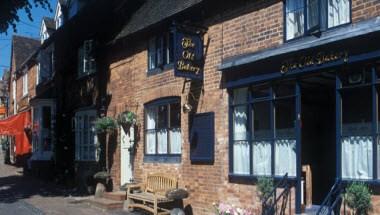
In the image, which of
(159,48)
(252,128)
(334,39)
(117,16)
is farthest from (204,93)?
(117,16)

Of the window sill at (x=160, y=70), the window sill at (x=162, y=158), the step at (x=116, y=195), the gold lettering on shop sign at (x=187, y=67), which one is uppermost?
the window sill at (x=160, y=70)

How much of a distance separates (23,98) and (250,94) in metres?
25.3

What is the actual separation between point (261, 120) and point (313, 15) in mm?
2402

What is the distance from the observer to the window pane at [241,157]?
36.8 feet

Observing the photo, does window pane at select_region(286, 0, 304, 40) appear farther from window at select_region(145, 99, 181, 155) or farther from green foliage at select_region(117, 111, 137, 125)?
green foliage at select_region(117, 111, 137, 125)

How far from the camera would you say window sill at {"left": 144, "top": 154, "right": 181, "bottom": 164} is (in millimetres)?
13760

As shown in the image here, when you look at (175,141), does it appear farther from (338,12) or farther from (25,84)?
(25,84)

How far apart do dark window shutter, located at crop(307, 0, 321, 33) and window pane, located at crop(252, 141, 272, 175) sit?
244 cm

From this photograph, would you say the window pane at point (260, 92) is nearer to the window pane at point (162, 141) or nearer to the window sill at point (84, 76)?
the window pane at point (162, 141)

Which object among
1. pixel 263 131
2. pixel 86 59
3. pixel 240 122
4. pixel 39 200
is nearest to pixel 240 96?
pixel 240 122

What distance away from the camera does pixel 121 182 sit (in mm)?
16859

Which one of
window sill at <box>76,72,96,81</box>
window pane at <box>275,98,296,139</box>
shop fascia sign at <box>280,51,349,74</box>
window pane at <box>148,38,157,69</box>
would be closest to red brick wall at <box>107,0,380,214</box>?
window pane at <box>148,38,157,69</box>

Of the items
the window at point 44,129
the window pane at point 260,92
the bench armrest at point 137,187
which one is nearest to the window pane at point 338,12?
the window pane at point 260,92

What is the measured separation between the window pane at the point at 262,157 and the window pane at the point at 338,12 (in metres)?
2.74
